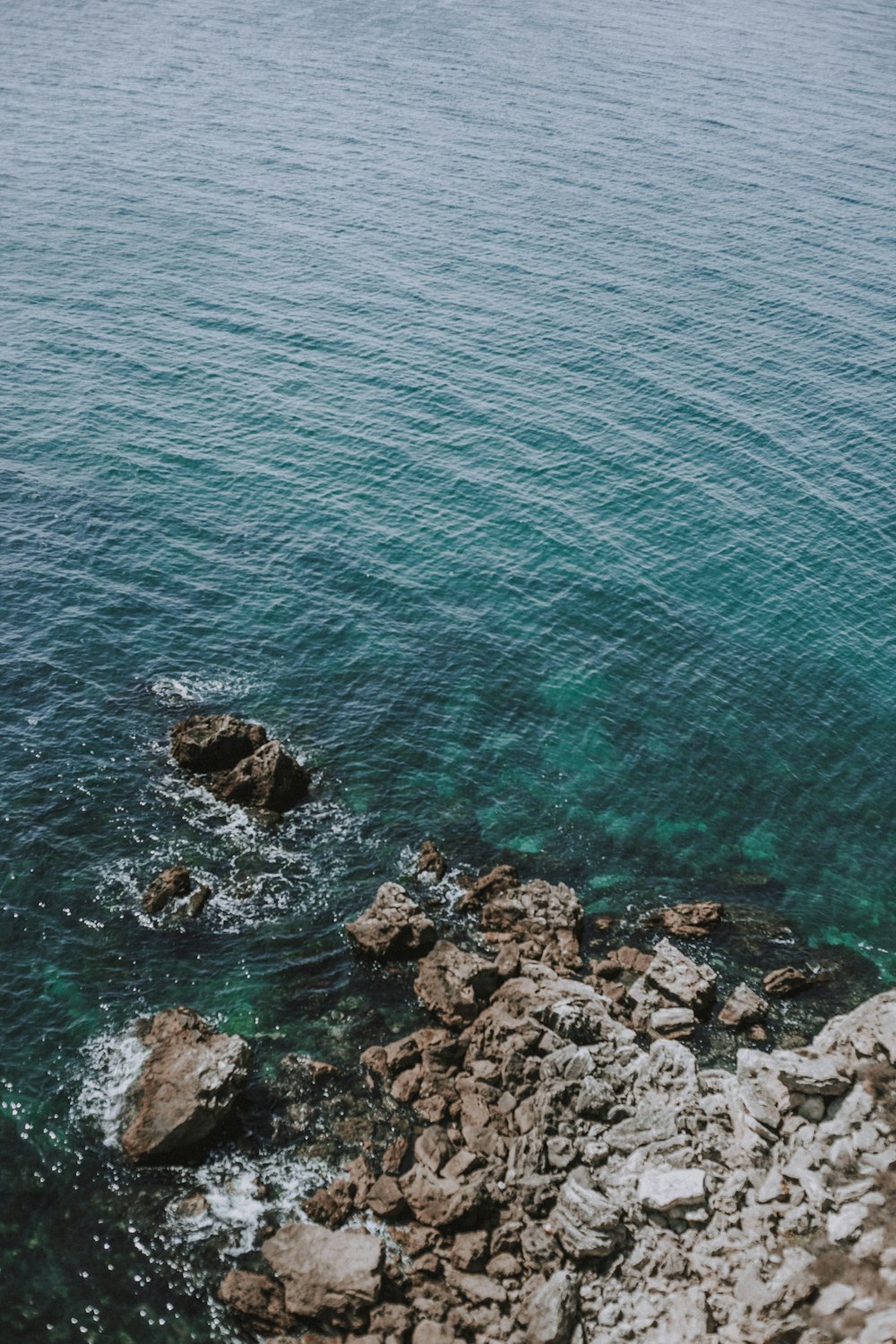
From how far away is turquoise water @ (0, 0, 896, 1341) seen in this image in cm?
5378

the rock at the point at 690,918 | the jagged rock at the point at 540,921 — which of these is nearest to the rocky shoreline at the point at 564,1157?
the jagged rock at the point at 540,921

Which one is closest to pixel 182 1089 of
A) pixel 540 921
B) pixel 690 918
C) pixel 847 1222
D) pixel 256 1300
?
pixel 256 1300

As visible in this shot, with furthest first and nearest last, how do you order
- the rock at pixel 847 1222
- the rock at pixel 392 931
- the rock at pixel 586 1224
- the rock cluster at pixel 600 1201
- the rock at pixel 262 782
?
the rock at pixel 262 782 → the rock at pixel 392 931 → the rock at pixel 586 1224 → the rock cluster at pixel 600 1201 → the rock at pixel 847 1222

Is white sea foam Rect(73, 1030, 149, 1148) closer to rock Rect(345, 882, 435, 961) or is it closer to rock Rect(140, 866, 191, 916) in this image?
rock Rect(140, 866, 191, 916)

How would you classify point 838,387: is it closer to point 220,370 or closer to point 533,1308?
point 220,370

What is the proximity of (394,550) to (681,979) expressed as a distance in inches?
1787

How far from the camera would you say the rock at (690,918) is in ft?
185

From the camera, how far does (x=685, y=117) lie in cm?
17925

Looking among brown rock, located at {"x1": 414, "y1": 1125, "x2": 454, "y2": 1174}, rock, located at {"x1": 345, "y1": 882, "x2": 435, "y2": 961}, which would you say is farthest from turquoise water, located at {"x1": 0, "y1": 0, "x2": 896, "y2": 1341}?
brown rock, located at {"x1": 414, "y1": 1125, "x2": 454, "y2": 1174}

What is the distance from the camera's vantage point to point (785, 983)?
53750 mm

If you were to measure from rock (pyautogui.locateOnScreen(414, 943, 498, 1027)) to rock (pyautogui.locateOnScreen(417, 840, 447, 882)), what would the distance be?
20.9 ft

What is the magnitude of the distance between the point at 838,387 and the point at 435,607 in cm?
5620

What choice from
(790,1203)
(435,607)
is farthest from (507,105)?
(790,1203)

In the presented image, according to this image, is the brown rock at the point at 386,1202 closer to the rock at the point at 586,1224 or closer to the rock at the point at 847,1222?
the rock at the point at 586,1224
